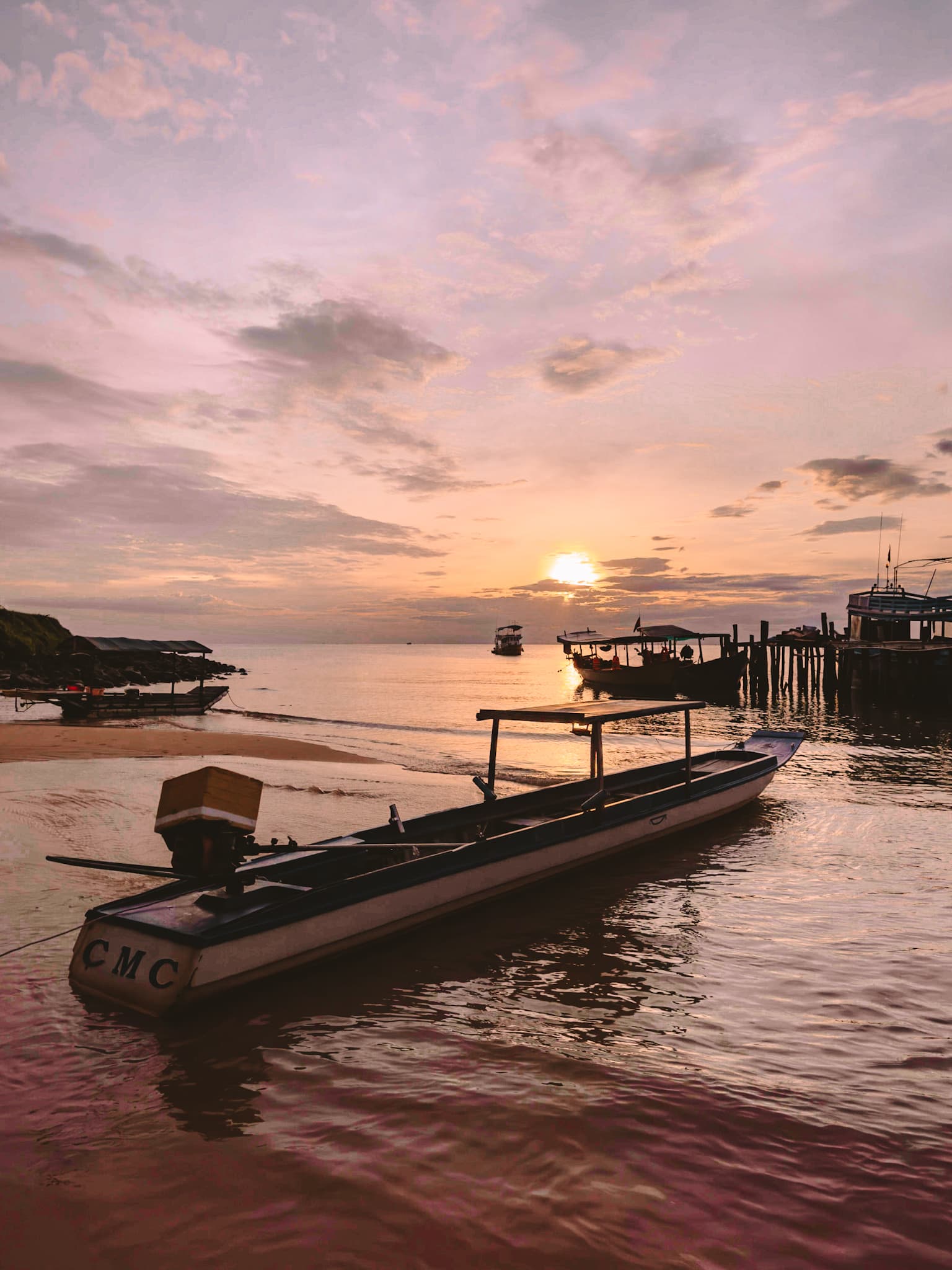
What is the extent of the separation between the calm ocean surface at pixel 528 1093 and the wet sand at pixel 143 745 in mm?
13175

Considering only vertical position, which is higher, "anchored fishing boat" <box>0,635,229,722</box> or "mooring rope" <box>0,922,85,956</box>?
"anchored fishing boat" <box>0,635,229,722</box>

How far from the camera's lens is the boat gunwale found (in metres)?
6.42

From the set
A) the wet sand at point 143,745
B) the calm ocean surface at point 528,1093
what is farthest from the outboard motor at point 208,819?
the wet sand at point 143,745

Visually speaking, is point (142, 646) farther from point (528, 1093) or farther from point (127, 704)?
point (528, 1093)

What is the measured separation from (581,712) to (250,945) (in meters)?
5.79

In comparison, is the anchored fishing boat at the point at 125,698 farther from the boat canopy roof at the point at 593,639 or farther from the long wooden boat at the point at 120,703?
the boat canopy roof at the point at 593,639

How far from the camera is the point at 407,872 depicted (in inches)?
318

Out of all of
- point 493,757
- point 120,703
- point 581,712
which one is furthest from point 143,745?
point 581,712

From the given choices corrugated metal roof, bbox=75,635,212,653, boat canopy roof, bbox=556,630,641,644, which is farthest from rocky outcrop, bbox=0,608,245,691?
boat canopy roof, bbox=556,630,641,644

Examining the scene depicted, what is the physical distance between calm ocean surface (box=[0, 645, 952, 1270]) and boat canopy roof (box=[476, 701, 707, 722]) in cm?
246

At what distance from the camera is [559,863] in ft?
33.3

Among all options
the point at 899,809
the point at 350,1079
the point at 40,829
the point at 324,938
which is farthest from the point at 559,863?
the point at 899,809

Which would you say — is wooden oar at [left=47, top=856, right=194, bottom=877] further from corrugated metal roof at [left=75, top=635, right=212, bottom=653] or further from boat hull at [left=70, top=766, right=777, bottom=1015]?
corrugated metal roof at [left=75, top=635, right=212, bottom=653]

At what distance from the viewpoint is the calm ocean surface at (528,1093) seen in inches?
155
